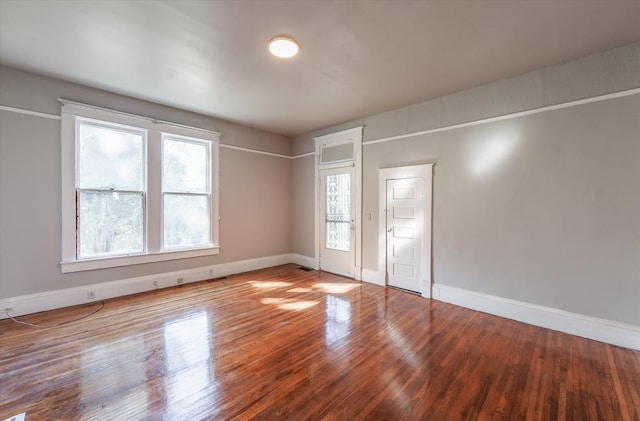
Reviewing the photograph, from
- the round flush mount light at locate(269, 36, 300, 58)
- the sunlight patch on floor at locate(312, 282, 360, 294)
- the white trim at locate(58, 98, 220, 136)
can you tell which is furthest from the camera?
the sunlight patch on floor at locate(312, 282, 360, 294)

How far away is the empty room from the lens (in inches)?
80.0

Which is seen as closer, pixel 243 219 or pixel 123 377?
pixel 123 377

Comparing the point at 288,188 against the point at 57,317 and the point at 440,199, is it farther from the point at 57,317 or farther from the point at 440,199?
the point at 57,317

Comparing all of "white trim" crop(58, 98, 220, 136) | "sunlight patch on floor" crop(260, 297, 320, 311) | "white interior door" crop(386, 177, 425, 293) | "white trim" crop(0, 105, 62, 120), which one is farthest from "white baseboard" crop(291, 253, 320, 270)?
"white trim" crop(0, 105, 62, 120)

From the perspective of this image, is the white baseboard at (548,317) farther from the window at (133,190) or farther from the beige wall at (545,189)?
the window at (133,190)

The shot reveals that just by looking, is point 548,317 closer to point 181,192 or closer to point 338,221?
point 338,221

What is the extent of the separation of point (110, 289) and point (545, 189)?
5.75 meters

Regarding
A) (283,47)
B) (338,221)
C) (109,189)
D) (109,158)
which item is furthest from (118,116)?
(338,221)

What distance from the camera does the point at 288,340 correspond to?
8.70 feet

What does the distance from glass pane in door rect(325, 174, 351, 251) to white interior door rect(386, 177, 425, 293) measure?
3.01 ft

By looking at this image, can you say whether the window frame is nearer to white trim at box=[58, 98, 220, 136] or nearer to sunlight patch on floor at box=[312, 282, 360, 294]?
white trim at box=[58, 98, 220, 136]

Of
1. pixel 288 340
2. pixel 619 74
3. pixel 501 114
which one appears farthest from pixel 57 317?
pixel 619 74

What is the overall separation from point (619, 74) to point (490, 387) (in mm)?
3213

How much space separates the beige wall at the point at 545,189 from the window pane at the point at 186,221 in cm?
371
